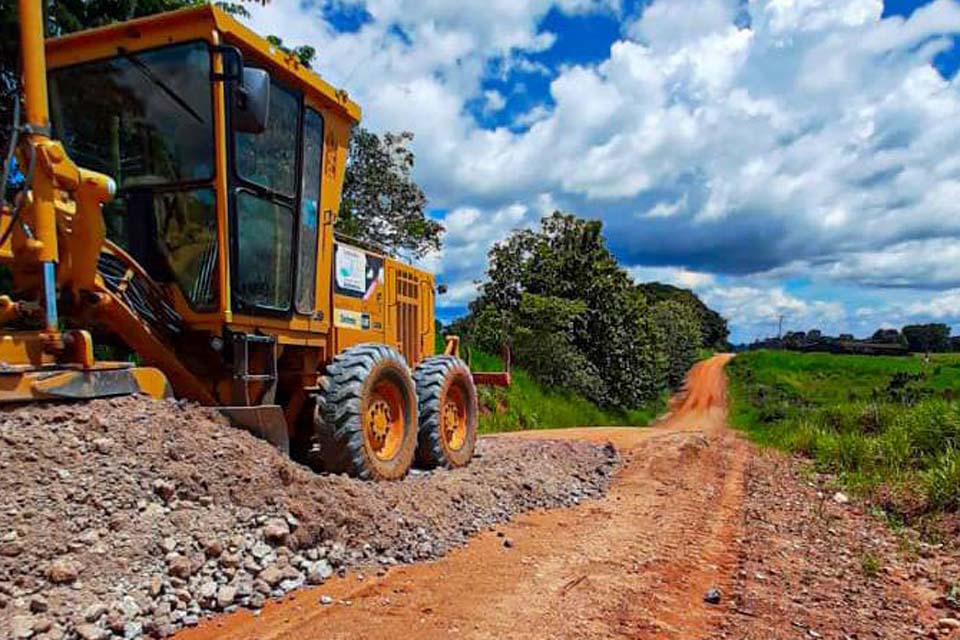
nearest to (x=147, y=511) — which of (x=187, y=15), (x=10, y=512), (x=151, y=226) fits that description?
(x=10, y=512)

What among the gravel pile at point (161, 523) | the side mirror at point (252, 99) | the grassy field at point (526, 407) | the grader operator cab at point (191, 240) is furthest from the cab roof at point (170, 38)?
the grassy field at point (526, 407)

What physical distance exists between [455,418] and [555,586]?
386 cm

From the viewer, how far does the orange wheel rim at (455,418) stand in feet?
25.4

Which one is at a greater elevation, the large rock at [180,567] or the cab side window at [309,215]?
the cab side window at [309,215]

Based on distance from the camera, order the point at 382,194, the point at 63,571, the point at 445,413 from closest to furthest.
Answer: the point at 63,571
the point at 445,413
the point at 382,194

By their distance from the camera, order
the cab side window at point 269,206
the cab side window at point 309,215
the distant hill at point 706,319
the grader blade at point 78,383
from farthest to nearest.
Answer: the distant hill at point 706,319
the cab side window at point 309,215
the cab side window at point 269,206
the grader blade at point 78,383

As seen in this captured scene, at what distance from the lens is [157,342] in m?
5.03

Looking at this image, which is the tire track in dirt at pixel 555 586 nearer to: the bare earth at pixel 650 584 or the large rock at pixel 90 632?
the bare earth at pixel 650 584

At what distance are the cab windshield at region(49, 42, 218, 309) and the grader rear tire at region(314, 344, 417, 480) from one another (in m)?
1.13

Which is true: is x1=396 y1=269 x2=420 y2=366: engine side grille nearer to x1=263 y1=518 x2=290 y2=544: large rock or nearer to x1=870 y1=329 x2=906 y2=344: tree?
x1=263 y1=518 x2=290 y2=544: large rock

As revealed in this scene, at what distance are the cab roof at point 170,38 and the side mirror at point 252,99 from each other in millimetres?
408

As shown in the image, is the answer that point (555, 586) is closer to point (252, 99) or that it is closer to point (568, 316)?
point (252, 99)

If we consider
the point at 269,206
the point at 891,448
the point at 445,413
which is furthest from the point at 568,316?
the point at 269,206

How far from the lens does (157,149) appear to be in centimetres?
526
